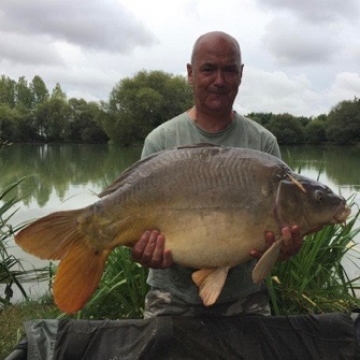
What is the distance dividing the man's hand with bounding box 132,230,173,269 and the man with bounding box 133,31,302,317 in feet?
0.57

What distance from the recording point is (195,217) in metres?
1.40

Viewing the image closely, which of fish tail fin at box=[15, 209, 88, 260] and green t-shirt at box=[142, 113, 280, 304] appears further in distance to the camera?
green t-shirt at box=[142, 113, 280, 304]

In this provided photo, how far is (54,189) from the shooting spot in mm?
8750

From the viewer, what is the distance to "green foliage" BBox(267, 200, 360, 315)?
2393mm

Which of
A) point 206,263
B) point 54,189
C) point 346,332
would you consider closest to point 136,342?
point 206,263

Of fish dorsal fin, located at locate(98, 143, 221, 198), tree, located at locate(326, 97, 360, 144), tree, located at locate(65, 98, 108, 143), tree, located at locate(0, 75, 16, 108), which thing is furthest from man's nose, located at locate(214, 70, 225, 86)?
tree, located at locate(0, 75, 16, 108)

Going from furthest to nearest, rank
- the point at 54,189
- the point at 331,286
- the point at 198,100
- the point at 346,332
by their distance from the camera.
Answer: the point at 54,189 < the point at 331,286 < the point at 346,332 < the point at 198,100

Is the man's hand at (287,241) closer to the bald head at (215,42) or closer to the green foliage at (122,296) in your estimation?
the bald head at (215,42)

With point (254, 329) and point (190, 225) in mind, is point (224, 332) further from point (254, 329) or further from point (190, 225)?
point (190, 225)

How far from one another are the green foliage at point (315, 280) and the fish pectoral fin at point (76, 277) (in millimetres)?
1069

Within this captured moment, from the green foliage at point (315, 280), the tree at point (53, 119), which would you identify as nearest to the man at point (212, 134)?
the green foliage at point (315, 280)

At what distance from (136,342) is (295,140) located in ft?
97.8

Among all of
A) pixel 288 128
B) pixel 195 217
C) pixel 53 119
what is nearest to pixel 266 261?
pixel 195 217

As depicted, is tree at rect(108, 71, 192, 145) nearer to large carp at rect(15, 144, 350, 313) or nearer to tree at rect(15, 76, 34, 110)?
tree at rect(15, 76, 34, 110)
